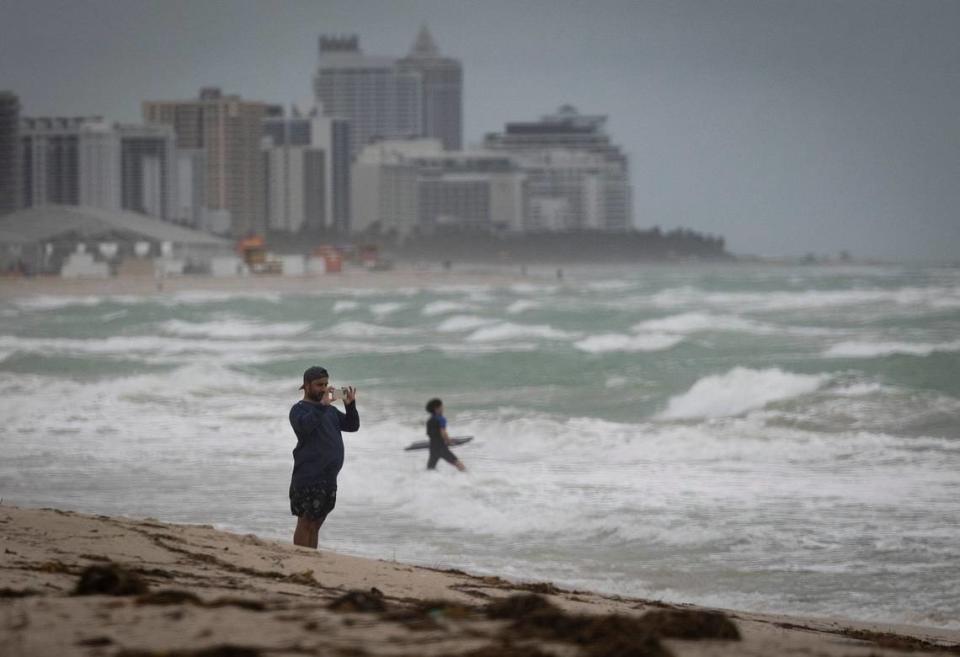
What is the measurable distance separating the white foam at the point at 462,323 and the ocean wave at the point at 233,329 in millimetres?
4457

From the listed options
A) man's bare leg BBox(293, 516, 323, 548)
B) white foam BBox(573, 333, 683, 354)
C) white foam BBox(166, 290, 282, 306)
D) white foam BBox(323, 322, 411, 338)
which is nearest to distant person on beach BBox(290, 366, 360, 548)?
man's bare leg BBox(293, 516, 323, 548)

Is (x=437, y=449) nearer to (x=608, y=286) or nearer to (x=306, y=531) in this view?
(x=306, y=531)

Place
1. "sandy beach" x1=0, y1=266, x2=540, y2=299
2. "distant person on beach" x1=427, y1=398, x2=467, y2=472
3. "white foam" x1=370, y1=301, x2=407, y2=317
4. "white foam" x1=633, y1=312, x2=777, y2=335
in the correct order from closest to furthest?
"distant person on beach" x1=427, y1=398, x2=467, y2=472, "white foam" x1=633, y1=312, x2=777, y2=335, "white foam" x1=370, y1=301, x2=407, y2=317, "sandy beach" x1=0, y1=266, x2=540, y2=299

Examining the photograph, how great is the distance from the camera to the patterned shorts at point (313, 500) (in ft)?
26.3

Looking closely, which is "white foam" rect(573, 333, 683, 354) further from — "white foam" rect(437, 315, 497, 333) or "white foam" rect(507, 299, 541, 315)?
"white foam" rect(507, 299, 541, 315)

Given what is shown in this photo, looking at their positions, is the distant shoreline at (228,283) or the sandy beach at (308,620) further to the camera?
the distant shoreline at (228,283)

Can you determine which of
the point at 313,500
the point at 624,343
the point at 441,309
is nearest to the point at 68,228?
the point at 441,309

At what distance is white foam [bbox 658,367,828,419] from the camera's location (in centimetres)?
2117

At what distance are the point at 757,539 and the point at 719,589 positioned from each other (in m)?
1.69

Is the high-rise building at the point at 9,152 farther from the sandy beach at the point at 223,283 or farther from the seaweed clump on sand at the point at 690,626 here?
the seaweed clump on sand at the point at 690,626

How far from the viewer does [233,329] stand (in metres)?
45.9

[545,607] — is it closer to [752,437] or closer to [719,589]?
[719,589]

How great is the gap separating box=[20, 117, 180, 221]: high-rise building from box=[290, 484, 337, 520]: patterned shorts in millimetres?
189515

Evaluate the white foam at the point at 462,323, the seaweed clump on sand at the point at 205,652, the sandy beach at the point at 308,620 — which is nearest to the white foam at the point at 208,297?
the white foam at the point at 462,323
